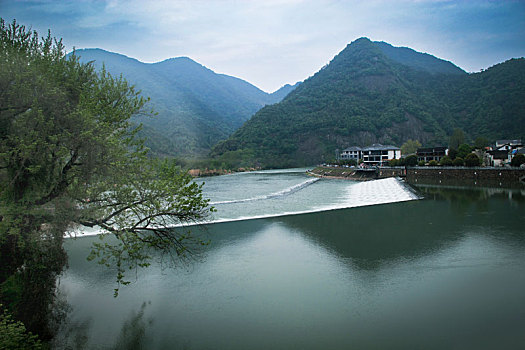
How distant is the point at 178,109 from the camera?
136 meters

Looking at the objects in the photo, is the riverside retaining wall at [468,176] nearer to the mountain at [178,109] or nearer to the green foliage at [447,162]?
the green foliage at [447,162]

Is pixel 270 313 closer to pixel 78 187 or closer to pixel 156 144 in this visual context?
pixel 78 187

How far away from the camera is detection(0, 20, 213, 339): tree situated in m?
5.66

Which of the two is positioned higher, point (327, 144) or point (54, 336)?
point (327, 144)

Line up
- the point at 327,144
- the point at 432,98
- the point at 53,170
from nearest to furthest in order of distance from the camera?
the point at 53,170 → the point at 327,144 → the point at 432,98

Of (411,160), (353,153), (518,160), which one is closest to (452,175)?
(518,160)

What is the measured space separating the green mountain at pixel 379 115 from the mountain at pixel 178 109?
42.9 feet

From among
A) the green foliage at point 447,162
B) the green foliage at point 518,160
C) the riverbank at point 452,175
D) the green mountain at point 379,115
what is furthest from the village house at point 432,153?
the green mountain at point 379,115

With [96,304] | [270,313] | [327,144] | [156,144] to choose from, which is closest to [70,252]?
[96,304]

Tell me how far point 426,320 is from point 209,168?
A: 6407 cm

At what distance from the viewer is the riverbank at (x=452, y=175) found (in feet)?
95.5

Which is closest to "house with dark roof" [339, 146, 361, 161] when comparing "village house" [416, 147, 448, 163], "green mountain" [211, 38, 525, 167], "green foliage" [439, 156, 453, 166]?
"green mountain" [211, 38, 525, 167]

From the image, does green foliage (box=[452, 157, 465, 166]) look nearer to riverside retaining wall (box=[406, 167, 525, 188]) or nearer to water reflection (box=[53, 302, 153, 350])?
riverside retaining wall (box=[406, 167, 525, 188])

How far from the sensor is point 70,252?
513 inches
